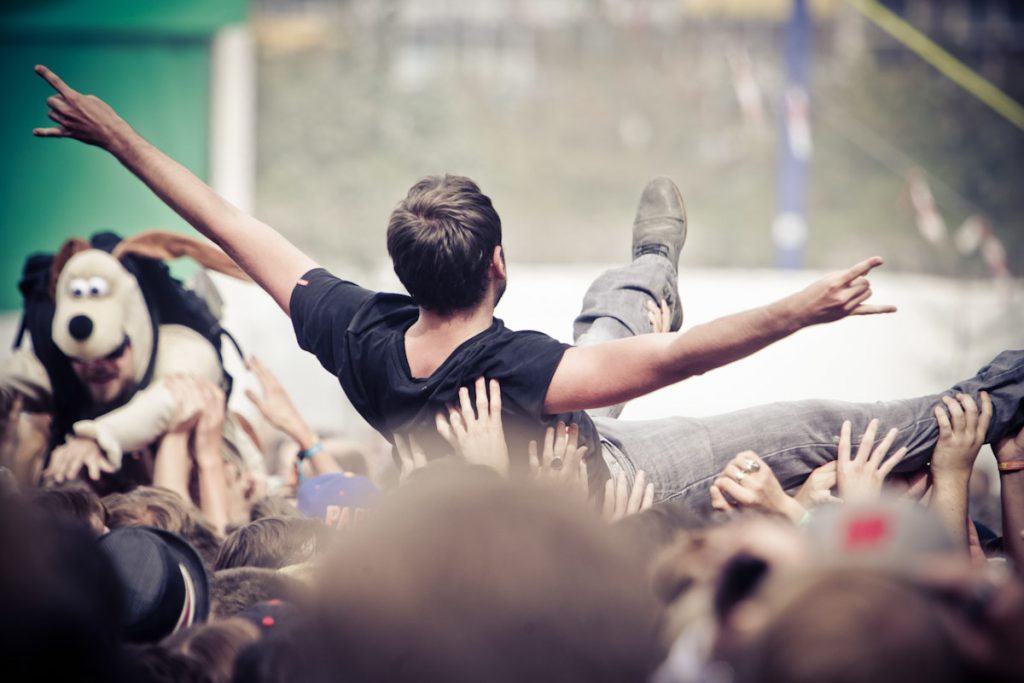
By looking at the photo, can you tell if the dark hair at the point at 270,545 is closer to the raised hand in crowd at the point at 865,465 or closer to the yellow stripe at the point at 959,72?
the raised hand in crowd at the point at 865,465

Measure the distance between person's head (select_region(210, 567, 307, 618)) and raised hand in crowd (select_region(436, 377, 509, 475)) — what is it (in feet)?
1.13

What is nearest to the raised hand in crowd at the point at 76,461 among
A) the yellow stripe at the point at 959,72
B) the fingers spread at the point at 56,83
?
the fingers spread at the point at 56,83

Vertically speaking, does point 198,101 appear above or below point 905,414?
above

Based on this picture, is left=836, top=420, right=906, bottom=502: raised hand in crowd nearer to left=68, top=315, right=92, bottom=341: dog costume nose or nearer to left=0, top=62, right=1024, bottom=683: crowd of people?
left=0, top=62, right=1024, bottom=683: crowd of people

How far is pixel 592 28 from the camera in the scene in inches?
678

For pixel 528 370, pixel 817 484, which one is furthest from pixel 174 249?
pixel 817 484

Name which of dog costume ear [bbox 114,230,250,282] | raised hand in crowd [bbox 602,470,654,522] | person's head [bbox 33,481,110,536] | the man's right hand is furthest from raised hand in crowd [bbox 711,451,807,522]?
dog costume ear [bbox 114,230,250,282]

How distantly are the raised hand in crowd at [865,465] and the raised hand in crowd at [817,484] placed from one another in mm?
24

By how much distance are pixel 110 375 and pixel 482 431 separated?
5.21 ft

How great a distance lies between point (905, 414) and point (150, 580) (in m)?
1.37

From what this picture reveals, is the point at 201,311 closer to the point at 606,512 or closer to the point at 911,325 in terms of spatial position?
the point at 606,512

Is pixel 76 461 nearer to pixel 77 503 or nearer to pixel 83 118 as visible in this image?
pixel 77 503

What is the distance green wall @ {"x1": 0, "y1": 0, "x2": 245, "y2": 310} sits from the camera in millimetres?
6273

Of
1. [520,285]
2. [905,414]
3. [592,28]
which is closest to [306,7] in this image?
[592,28]
